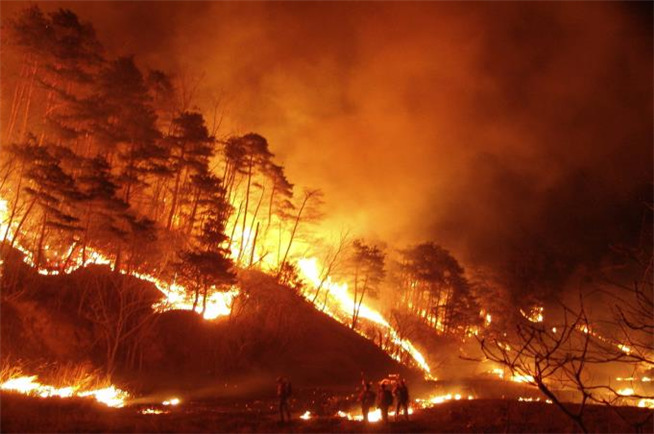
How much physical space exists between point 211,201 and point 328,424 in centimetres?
2161

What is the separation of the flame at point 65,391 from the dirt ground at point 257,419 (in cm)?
137

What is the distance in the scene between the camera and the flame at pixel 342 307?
1774 inches

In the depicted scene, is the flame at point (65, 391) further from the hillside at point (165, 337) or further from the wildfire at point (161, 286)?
the wildfire at point (161, 286)

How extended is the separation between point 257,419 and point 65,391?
24.1ft

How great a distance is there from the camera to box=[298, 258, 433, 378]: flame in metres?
45.1

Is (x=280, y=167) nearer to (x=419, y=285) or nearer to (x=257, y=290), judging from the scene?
(x=257, y=290)

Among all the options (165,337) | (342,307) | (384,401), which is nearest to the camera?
(384,401)

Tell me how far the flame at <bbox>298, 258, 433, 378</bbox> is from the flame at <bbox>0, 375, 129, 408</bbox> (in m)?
25.6

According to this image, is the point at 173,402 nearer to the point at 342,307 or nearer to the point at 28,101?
the point at 28,101

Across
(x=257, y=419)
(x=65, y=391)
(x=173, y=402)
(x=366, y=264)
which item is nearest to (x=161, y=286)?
(x=173, y=402)

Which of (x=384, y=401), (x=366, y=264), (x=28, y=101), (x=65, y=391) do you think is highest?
(x=28, y=101)

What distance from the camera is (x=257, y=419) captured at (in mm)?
17359

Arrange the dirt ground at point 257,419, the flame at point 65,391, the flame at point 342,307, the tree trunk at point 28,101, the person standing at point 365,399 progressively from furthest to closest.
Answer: the flame at point 342,307 < the tree trunk at point 28,101 < the person standing at point 365,399 < the flame at point 65,391 < the dirt ground at point 257,419

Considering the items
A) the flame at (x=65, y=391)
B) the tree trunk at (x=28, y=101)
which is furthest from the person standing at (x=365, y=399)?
the tree trunk at (x=28, y=101)
